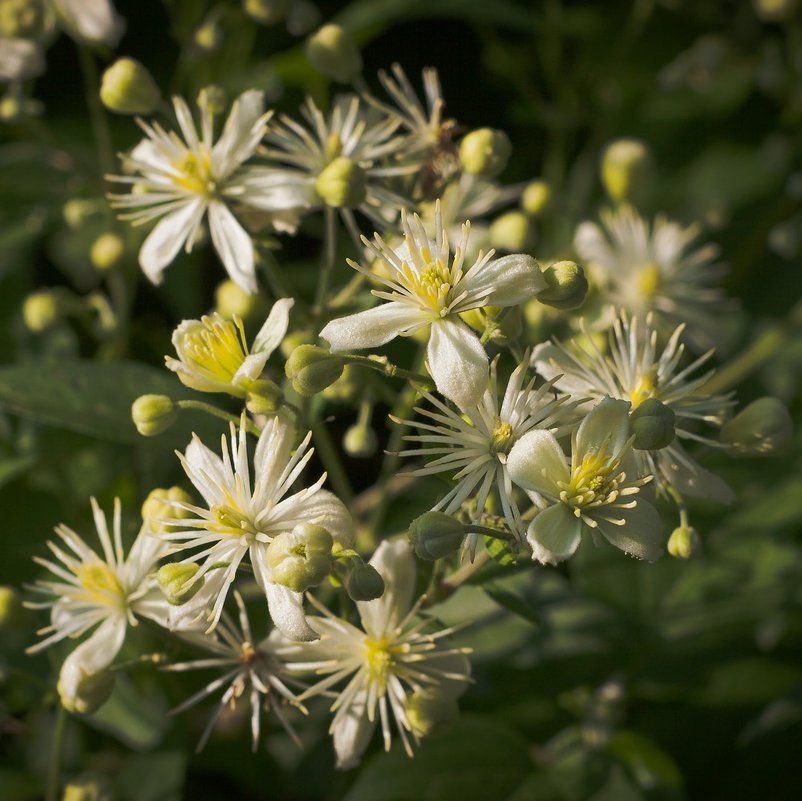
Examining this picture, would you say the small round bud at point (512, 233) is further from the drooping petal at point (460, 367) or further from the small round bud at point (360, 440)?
the drooping petal at point (460, 367)

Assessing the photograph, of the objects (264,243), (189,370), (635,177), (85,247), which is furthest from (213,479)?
(85,247)

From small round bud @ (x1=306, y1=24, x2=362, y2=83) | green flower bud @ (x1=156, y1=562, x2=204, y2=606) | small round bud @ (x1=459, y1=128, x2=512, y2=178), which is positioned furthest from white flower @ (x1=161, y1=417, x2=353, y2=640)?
small round bud @ (x1=306, y1=24, x2=362, y2=83)

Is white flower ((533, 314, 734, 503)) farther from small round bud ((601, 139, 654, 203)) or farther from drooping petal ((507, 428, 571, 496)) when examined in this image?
small round bud ((601, 139, 654, 203))

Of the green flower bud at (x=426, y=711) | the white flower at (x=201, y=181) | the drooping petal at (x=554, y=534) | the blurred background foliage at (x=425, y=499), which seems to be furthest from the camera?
the blurred background foliage at (x=425, y=499)

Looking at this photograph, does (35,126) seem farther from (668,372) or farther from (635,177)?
(668,372)

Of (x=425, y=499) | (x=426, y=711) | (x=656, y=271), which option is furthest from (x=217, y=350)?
(x=656, y=271)

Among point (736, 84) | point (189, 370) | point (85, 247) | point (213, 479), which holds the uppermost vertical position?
point (189, 370)

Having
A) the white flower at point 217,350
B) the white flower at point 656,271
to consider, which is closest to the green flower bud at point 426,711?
the white flower at point 217,350
